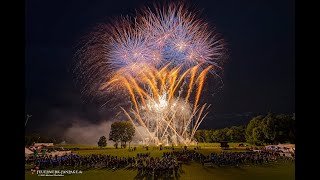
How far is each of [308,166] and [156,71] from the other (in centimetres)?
389

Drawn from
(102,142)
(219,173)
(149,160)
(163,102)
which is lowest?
(219,173)

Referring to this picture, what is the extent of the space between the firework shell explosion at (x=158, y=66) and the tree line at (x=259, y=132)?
0.48m

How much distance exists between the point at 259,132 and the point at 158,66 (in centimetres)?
295

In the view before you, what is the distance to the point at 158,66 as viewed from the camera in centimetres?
955

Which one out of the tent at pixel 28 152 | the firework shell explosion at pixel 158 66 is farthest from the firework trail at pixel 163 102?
the tent at pixel 28 152

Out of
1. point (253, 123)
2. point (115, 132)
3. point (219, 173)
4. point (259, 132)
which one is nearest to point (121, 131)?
point (115, 132)

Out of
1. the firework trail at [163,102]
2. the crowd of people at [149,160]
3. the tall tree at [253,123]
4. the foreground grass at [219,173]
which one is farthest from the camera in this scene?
the tall tree at [253,123]

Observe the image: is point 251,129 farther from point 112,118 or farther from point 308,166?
point 112,118

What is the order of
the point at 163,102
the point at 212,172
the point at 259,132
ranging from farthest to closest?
1. the point at 259,132
2. the point at 163,102
3. the point at 212,172

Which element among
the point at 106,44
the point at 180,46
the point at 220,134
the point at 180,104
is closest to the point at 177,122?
the point at 180,104

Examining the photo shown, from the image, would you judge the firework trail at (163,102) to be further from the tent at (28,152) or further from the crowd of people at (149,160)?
the tent at (28,152)

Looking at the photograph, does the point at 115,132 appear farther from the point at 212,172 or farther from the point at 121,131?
the point at 212,172

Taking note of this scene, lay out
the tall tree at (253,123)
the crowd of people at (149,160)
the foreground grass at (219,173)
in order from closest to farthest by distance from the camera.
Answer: the foreground grass at (219,173) → the crowd of people at (149,160) → the tall tree at (253,123)

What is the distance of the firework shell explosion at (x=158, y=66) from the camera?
9.42 metres
